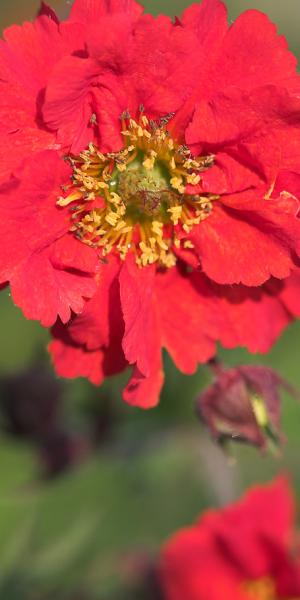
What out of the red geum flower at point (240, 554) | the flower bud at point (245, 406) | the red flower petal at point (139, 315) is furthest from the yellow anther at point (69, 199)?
the red geum flower at point (240, 554)

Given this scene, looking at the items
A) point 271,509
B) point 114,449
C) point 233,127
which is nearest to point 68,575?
point 114,449

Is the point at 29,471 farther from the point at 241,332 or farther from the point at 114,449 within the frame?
the point at 241,332

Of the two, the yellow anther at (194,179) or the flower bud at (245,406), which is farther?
the flower bud at (245,406)

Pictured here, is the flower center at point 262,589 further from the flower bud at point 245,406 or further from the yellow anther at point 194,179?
the yellow anther at point 194,179

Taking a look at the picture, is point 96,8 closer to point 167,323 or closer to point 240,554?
point 167,323

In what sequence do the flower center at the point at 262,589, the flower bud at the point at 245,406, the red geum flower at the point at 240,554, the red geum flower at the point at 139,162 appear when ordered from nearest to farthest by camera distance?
the red geum flower at the point at 139,162 < the flower bud at the point at 245,406 < the red geum flower at the point at 240,554 < the flower center at the point at 262,589

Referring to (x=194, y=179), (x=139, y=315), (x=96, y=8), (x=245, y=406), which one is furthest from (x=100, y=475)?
(x=96, y=8)

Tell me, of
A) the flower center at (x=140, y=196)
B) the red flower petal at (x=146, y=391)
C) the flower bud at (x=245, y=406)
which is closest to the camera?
the flower center at (x=140, y=196)
